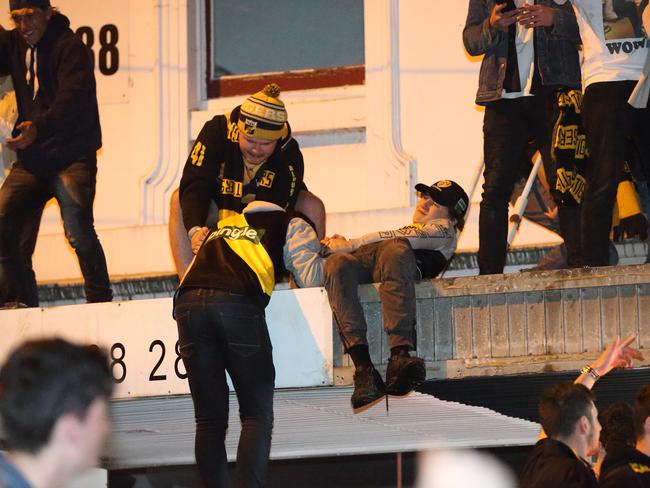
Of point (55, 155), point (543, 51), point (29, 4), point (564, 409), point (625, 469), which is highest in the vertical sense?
point (29, 4)

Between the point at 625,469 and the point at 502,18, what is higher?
the point at 502,18

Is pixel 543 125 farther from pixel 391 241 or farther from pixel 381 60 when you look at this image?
pixel 381 60

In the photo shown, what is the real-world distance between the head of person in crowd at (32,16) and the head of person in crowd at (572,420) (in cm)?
391

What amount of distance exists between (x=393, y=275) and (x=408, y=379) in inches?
21.1

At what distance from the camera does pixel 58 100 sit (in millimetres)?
7348

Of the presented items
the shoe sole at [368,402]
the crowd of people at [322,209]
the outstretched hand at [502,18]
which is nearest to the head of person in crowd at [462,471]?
the crowd of people at [322,209]

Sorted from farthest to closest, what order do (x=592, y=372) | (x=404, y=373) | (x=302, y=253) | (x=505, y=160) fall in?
(x=505, y=160) → (x=302, y=253) → (x=404, y=373) → (x=592, y=372)

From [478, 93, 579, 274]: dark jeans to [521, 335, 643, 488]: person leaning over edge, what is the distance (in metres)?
1.41

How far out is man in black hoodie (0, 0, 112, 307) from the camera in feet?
23.8

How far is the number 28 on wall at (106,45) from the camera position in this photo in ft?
32.5

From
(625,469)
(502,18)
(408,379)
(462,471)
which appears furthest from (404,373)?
(462,471)

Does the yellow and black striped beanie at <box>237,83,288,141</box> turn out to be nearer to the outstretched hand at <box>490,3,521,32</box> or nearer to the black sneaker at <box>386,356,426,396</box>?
the outstretched hand at <box>490,3,521,32</box>

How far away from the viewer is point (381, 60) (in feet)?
30.5

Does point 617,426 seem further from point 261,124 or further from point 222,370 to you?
point 261,124
